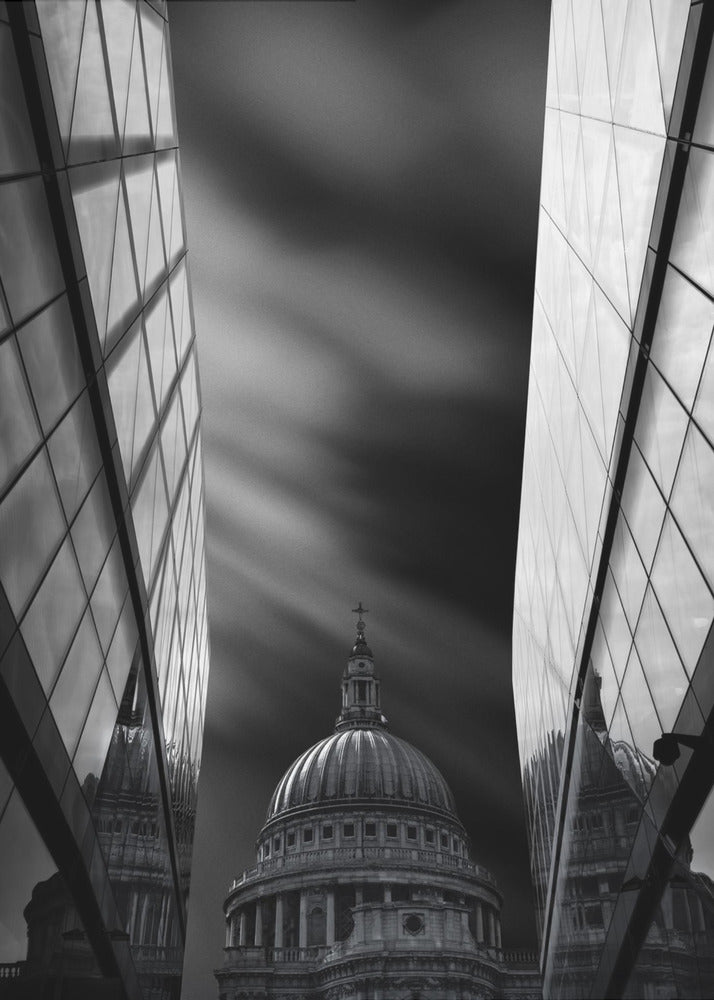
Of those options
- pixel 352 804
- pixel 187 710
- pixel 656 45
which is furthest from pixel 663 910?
pixel 352 804

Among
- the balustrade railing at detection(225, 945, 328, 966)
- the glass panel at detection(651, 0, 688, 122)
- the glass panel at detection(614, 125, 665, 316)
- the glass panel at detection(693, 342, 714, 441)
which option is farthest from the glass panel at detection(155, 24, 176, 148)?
the balustrade railing at detection(225, 945, 328, 966)

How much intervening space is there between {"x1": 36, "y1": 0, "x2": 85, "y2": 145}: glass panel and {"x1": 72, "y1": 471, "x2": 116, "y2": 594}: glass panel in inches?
187

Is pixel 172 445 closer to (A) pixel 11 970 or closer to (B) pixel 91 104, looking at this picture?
(B) pixel 91 104

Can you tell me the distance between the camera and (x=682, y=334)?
1106cm

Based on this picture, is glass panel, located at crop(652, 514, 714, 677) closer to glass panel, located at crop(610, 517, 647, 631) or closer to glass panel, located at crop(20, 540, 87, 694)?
glass panel, located at crop(610, 517, 647, 631)

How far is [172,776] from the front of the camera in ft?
82.3

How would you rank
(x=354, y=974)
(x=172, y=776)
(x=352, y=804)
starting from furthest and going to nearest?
(x=352, y=804) → (x=354, y=974) → (x=172, y=776)

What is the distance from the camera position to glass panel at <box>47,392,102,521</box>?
37.7 ft

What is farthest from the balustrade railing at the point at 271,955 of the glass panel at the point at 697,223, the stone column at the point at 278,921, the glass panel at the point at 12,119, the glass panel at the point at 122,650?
the glass panel at the point at 12,119

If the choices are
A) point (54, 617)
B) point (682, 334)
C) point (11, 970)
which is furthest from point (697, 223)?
point (11, 970)

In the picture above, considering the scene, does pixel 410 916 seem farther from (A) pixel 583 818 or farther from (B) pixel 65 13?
(B) pixel 65 13

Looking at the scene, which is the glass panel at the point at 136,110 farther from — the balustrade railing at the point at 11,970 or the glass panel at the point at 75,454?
the balustrade railing at the point at 11,970

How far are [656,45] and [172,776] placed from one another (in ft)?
66.6

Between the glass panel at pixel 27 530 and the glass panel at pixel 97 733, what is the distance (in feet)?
12.8
